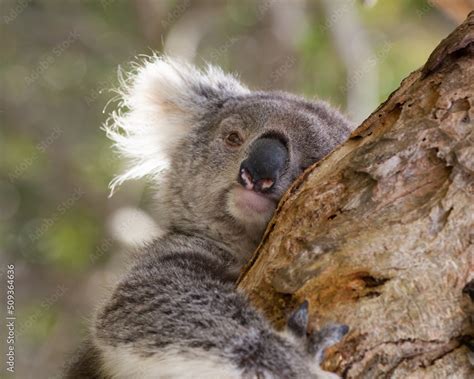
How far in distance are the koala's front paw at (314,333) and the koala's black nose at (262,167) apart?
41.9 inches

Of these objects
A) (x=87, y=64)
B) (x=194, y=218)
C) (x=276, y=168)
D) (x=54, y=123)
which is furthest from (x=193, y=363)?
(x=87, y=64)

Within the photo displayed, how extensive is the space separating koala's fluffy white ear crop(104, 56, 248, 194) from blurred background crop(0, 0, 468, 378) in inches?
78.1

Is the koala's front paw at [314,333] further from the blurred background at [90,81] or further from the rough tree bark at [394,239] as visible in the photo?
the blurred background at [90,81]

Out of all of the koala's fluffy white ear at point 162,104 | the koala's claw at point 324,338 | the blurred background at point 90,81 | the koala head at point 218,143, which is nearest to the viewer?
the koala's claw at point 324,338

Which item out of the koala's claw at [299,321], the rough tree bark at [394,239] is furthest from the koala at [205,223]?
the rough tree bark at [394,239]

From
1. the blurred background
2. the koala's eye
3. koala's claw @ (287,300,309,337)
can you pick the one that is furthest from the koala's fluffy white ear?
koala's claw @ (287,300,309,337)

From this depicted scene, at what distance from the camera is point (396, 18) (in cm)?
857

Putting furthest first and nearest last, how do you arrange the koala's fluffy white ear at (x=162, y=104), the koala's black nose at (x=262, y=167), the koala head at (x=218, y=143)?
the koala's fluffy white ear at (x=162, y=104)
the koala head at (x=218, y=143)
the koala's black nose at (x=262, y=167)

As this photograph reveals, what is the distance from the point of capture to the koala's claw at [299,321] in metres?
2.64

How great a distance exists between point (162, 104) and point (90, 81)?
369cm

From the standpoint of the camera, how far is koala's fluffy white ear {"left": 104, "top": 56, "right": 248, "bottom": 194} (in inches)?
200

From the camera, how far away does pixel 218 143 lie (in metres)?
4.37

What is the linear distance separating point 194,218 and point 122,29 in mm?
5467

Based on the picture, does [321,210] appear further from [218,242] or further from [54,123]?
[54,123]
